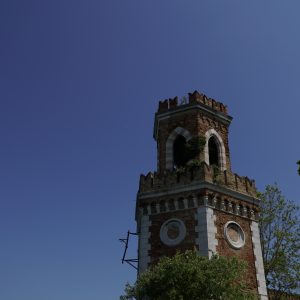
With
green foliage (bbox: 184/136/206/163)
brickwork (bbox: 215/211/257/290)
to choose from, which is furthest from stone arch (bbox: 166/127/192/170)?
brickwork (bbox: 215/211/257/290)

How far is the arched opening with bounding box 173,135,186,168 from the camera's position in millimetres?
23406


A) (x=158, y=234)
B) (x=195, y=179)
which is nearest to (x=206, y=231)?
(x=158, y=234)

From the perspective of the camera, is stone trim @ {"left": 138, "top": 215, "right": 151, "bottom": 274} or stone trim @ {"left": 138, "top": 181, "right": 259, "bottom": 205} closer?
stone trim @ {"left": 138, "top": 215, "right": 151, "bottom": 274}

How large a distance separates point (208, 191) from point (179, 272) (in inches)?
258

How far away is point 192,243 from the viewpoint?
18.8m

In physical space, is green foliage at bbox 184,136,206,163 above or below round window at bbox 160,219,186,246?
above

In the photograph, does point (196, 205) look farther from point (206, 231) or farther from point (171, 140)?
point (171, 140)

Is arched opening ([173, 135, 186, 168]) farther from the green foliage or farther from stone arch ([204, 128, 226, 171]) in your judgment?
stone arch ([204, 128, 226, 171])

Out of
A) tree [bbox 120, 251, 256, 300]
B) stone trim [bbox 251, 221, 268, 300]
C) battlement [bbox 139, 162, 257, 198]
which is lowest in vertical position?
tree [bbox 120, 251, 256, 300]

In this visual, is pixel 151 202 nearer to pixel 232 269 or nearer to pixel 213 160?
pixel 213 160

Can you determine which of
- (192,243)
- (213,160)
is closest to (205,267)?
(192,243)

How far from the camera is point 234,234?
64.8 ft

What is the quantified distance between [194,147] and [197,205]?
3668 millimetres

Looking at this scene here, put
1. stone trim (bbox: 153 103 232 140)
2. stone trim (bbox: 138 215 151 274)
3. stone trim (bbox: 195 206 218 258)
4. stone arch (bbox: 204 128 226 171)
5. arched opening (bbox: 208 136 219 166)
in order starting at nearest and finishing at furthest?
1. stone trim (bbox: 195 206 218 258)
2. stone trim (bbox: 138 215 151 274)
3. stone arch (bbox: 204 128 226 171)
4. arched opening (bbox: 208 136 219 166)
5. stone trim (bbox: 153 103 232 140)
